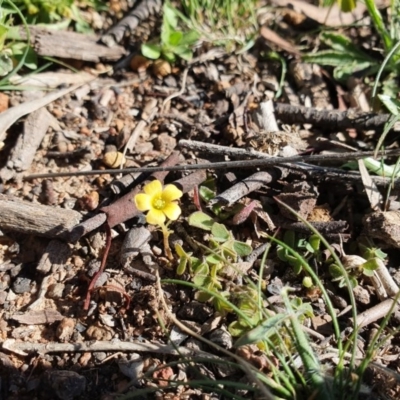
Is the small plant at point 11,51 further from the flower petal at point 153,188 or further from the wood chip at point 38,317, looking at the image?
the wood chip at point 38,317

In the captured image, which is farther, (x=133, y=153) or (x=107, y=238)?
(x=133, y=153)

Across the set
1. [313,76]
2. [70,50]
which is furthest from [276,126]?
[70,50]

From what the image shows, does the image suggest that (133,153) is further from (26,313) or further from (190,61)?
(26,313)

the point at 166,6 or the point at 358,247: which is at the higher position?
the point at 166,6

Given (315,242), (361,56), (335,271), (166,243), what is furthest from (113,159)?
(361,56)

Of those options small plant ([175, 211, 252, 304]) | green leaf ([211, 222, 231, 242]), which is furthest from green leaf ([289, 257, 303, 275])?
green leaf ([211, 222, 231, 242])

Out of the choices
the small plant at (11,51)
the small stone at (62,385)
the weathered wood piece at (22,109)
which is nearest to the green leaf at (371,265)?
the small stone at (62,385)

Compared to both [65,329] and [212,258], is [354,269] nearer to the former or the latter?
[212,258]
